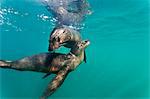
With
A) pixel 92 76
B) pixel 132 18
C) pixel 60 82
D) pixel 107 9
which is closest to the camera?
pixel 60 82

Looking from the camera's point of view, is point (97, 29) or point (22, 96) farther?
point (22, 96)

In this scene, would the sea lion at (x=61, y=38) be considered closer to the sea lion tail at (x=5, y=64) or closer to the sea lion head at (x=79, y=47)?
the sea lion head at (x=79, y=47)

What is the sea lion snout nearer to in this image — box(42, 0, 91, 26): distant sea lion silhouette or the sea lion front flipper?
the sea lion front flipper

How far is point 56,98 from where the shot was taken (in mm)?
44656

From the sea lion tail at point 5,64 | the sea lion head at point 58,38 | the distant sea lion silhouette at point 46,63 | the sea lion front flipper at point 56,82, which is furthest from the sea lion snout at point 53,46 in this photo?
the sea lion tail at point 5,64

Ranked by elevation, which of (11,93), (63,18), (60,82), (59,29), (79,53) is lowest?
(11,93)

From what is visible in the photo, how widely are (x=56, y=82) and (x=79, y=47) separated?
123 centimetres

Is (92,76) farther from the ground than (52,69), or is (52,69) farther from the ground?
(52,69)

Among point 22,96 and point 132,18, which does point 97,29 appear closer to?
point 132,18

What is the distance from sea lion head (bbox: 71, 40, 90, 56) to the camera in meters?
6.14

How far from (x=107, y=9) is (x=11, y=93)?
3364 cm

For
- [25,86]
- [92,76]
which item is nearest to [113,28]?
[25,86]

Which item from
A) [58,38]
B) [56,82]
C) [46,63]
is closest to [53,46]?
[58,38]

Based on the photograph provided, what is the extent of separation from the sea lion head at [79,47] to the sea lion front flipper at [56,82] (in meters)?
0.60
